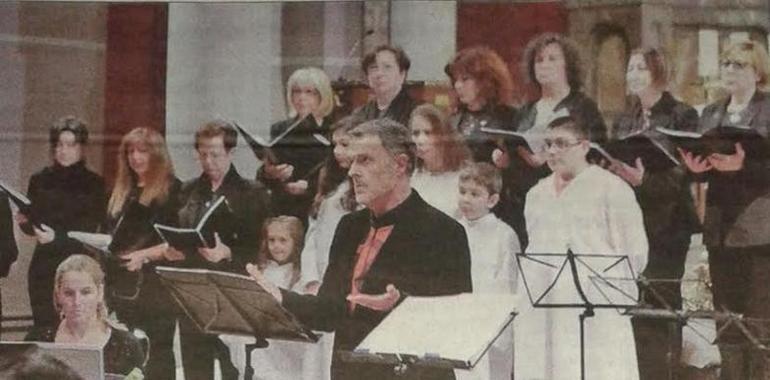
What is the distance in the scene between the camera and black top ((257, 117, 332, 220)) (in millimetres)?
871

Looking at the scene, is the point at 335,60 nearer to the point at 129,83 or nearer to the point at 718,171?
the point at 129,83

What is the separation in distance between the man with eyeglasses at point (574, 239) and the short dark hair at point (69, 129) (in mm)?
408

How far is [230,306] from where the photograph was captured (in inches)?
34.3

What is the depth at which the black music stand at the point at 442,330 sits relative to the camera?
2.79ft

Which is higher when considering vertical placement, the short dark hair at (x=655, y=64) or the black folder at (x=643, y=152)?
the short dark hair at (x=655, y=64)

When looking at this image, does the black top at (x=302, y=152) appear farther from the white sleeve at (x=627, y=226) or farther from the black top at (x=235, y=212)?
the white sleeve at (x=627, y=226)

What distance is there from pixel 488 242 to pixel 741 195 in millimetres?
225

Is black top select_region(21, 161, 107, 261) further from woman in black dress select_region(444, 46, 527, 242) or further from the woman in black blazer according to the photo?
the woman in black blazer

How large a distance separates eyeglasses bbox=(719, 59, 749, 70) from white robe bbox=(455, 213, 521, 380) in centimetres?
24

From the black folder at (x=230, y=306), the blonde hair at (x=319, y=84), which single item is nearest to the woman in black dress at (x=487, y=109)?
the blonde hair at (x=319, y=84)

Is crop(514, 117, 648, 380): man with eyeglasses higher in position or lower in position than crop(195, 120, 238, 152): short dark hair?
lower

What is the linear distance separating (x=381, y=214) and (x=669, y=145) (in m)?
0.26

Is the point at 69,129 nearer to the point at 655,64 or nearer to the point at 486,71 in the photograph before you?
the point at 486,71

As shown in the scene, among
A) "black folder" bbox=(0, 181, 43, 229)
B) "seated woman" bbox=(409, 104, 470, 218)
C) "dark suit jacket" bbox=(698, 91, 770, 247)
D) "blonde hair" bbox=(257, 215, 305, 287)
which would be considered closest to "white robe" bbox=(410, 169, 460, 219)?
"seated woman" bbox=(409, 104, 470, 218)
